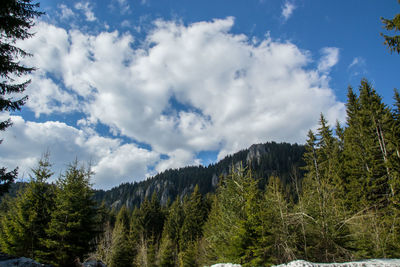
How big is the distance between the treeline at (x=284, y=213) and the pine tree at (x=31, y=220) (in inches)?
2.6

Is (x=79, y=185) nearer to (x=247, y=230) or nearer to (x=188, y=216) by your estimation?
(x=247, y=230)

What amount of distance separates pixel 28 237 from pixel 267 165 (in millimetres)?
127671

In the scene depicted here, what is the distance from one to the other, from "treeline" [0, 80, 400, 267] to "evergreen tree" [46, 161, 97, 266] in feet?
0.21

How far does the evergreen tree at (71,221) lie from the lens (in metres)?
13.8

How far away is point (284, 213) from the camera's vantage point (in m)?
8.33

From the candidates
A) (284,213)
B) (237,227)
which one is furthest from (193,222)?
(284,213)

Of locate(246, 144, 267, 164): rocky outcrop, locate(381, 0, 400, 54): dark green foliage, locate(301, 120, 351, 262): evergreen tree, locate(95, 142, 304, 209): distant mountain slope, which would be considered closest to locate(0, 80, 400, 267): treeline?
locate(301, 120, 351, 262): evergreen tree

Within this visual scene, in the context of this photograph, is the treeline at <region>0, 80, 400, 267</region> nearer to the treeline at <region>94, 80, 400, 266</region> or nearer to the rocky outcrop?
the treeline at <region>94, 80, 400, 266</region>

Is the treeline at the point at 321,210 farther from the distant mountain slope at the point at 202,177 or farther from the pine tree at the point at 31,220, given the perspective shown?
the distant mountain slope at the point at 202,177

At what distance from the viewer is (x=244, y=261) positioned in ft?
30.7

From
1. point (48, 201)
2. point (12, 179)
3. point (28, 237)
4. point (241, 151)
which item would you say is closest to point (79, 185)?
point (48, 201)

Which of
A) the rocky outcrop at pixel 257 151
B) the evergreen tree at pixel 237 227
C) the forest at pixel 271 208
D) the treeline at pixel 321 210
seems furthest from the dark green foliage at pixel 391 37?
the rocky outcrop at pixel 257 151

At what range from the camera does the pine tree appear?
14477 millimetres

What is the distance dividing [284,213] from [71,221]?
1486 centimetres
